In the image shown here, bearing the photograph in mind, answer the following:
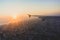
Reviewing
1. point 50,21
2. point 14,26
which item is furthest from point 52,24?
point 14,26

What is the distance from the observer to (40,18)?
3.17 metres

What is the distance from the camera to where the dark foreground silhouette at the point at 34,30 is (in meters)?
3.06

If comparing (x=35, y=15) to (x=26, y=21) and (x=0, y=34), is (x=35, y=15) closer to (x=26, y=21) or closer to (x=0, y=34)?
(x=26, y=21)

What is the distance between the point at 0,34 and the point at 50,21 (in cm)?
127

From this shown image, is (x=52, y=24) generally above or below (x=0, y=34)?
above

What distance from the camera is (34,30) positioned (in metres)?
3.11

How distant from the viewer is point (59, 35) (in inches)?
122

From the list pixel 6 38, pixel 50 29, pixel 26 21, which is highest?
pixel 26 21

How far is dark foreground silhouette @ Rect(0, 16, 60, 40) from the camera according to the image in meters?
3.06

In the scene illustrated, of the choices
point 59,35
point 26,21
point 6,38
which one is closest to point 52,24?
point 59,35

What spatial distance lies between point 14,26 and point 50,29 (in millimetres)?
897

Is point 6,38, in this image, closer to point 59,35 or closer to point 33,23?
point 33,23

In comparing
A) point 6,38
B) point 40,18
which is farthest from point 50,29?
point 6,38

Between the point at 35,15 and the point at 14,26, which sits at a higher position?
the point at 35,15
